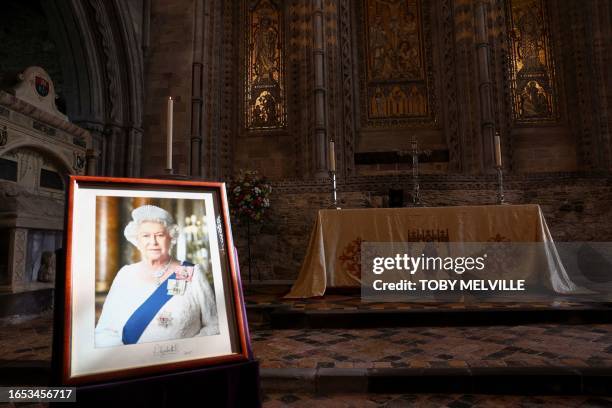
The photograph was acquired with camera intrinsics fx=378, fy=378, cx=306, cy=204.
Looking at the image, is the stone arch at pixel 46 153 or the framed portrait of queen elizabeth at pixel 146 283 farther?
the stone arch at pixel 46 153

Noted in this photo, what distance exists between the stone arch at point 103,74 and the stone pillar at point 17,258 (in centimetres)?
255

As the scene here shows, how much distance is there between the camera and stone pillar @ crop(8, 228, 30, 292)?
382cm

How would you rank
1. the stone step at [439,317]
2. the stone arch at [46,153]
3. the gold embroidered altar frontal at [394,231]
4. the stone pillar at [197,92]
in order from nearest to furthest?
1. the stone step at [439,317]
2. the gold embroidered altar frontal at [394,231]
3. the stone arch at [46,153]
4. the stone pillar at [197,92]

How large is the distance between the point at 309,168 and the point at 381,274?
11.5ft

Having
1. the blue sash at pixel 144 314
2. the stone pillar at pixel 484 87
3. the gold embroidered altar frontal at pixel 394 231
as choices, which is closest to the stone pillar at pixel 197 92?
the gold embroidered altar frontal at pixel 394 231

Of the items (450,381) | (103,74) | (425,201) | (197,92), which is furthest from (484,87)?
(103,74)

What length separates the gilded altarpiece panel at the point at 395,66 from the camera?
792 cm

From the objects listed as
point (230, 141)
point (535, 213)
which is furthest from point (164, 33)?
point (535, 213)

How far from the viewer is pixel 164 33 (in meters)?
7.43

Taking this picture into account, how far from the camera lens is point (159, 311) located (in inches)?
45.9

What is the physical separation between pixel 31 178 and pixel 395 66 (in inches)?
268

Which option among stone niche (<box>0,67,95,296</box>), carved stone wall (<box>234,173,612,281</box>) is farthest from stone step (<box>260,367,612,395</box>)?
carved stone wall (<box>234,173,612,281</box>)

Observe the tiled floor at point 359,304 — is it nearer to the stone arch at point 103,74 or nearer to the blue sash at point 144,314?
the blue sash at point 144,314

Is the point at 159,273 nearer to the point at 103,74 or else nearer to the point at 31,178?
the point at 31,178
